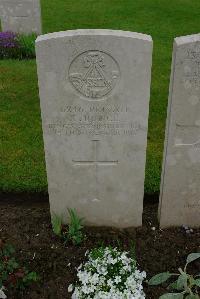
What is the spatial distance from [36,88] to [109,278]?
4594 millimetres

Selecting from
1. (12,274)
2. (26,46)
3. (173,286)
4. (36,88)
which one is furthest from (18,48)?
(173,286)

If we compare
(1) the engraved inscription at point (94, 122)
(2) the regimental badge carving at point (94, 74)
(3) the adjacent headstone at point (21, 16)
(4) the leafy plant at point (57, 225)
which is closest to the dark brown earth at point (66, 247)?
(4) the leafy plant at point (57, 225)

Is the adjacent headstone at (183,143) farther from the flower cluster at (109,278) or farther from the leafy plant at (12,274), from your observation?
the leafy plant at (12,274)

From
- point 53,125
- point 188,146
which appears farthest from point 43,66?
point 188,146

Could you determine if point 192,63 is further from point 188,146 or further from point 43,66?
point 43,66

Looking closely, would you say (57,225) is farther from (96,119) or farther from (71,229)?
(96,119)

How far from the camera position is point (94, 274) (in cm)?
329

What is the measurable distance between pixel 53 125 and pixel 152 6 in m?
9.63

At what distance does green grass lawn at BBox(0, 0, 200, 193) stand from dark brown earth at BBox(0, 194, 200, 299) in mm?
602

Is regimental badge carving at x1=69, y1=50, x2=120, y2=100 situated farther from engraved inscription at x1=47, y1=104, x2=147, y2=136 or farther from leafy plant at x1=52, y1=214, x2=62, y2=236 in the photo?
leafy plant at x1=52, y1=214, x2=62, y2=236

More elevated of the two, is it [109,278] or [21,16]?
[21,16]

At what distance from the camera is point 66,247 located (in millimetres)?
3832

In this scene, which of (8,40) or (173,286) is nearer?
(173,286)

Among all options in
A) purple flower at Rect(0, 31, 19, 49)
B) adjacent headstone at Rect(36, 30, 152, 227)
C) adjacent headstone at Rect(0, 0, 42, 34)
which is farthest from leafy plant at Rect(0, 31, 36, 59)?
adjacent headstone at Rect(36, 30, 152, 227)
